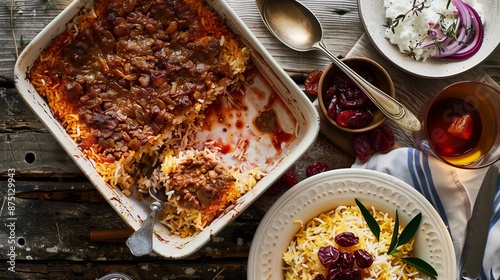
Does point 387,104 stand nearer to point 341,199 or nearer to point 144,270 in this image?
point 341,199

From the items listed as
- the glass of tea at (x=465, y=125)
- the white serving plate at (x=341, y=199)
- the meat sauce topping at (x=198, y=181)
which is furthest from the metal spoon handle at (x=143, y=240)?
the glass of tea at (x=465, y=125)

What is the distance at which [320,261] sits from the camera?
136 inches

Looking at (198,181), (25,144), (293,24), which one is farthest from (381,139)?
(25,144)

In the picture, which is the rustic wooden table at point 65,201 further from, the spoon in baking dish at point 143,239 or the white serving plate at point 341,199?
the spoon in baking dish at point 143,239

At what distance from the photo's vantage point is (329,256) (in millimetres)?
3426

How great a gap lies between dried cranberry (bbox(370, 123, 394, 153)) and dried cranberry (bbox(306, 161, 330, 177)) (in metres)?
0.32

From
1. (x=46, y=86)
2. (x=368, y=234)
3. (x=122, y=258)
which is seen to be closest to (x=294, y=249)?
(x=368, y=234)

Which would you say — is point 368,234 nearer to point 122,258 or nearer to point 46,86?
point 122,258

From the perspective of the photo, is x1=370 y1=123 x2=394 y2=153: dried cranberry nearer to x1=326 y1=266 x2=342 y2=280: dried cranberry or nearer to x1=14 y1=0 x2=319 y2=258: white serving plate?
x1=14 y1=0 x2=319 y2=258: white serving plate

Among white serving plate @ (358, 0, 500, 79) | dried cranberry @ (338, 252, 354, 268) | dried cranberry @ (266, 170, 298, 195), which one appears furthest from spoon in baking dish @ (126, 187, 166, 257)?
white serving plate @ (358, 0, 500, 79)

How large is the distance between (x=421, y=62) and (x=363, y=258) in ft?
4.13

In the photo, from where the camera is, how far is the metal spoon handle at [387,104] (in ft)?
11.6

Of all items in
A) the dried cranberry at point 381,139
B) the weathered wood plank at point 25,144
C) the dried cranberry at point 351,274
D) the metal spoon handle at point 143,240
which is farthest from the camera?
the weathered wood plank at point 25,144

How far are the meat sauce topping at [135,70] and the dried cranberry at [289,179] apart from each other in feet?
2.28
